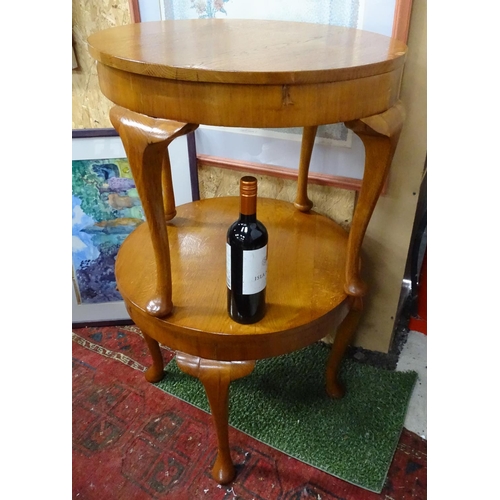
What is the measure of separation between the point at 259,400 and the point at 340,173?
2.08 feet

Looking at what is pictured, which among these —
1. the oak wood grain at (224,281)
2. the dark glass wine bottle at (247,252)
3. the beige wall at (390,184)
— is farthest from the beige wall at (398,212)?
the dark glass wine bottle at (247,252)

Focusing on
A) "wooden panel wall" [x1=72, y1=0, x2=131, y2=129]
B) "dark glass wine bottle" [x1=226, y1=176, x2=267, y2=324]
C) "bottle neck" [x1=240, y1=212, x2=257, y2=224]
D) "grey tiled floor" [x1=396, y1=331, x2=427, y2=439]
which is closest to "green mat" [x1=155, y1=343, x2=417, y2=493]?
"grey tiled floor" [x1=396, y1=331, x2=427, y2=439]

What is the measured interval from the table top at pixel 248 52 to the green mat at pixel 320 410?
851mm

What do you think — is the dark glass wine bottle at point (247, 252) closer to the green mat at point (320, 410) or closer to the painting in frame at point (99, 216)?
the green mat at point (320, 410)

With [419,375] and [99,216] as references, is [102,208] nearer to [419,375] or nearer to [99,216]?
[99,216]

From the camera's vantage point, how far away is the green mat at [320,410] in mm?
1049

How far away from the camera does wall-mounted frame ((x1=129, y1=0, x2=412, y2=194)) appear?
90cm

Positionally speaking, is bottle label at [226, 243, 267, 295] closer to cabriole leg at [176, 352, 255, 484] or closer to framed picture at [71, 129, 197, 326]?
cabriole leg at [176, 352, 255, 484]

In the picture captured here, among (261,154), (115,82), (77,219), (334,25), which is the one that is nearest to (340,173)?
(261,154)

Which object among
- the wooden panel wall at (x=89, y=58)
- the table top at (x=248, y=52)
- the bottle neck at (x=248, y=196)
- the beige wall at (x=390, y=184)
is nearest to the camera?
the table top at (x=248, y=52)

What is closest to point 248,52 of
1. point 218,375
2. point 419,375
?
point 218,375

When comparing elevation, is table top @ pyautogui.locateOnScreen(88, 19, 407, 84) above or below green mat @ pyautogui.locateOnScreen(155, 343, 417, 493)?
above

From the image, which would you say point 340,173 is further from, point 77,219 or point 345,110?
point 77,219

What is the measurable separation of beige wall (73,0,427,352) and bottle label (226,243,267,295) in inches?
18.0
